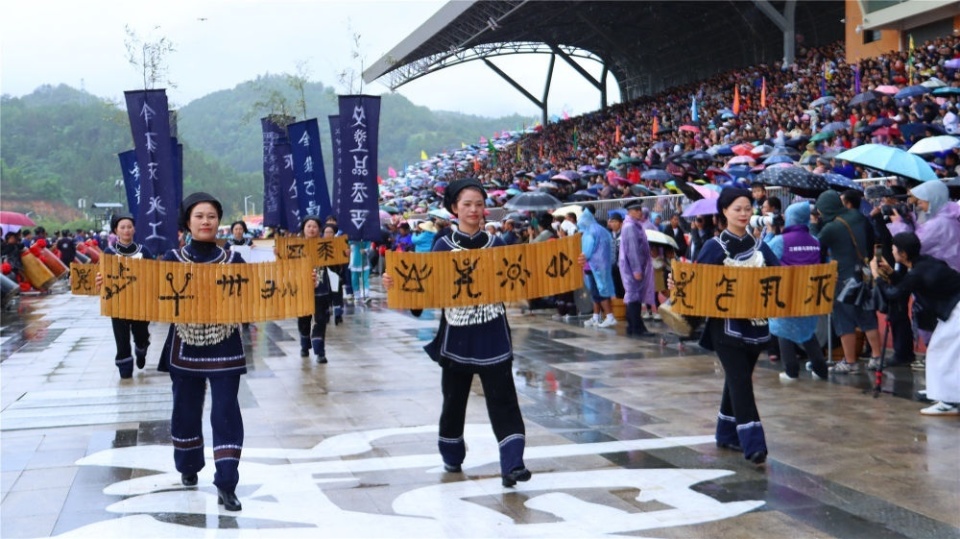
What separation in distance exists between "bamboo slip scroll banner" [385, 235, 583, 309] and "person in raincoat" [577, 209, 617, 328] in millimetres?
8365

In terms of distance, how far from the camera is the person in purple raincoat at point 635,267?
13844 millimetres

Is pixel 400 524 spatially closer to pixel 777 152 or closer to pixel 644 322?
pixel 644 322

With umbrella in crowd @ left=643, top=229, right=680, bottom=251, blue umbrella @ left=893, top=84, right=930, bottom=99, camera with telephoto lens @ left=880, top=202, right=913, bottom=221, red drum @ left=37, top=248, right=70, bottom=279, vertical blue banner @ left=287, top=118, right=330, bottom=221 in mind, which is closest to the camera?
camera with telephoto lens @ left=880, top=202, right=913, bottom=221

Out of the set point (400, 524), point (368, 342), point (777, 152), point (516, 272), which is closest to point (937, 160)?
point (777, 152)

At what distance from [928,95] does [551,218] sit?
6.92 meters

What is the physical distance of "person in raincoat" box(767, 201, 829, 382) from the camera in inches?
376

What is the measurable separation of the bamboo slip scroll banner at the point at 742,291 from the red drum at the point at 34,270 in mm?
24384

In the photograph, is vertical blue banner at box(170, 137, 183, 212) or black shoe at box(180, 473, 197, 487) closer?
black shoe at box(180, 473, 197, 487)

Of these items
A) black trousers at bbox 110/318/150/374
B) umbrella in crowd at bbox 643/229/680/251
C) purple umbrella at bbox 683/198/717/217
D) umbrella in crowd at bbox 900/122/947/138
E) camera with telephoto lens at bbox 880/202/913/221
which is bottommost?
black trousers at bbox 110/318/150/374

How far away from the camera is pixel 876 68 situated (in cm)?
2312

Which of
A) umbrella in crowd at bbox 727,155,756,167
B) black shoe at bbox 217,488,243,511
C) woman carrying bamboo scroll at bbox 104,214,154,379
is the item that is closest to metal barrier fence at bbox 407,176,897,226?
umbrella in crowd at bbox 727,155,756,167

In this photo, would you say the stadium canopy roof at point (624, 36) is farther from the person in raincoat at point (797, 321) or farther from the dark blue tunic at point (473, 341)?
the dark blue tunic at point (473, 341)

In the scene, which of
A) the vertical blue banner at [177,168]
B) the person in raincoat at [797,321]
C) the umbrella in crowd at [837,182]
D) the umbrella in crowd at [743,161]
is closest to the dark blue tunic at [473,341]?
the person in raincoat at [797,321]

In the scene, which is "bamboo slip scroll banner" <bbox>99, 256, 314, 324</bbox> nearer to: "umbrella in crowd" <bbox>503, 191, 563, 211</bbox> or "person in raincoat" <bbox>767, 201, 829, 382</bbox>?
"person in raincoat" <bbox>767, 201, 829, 382</bbox>
